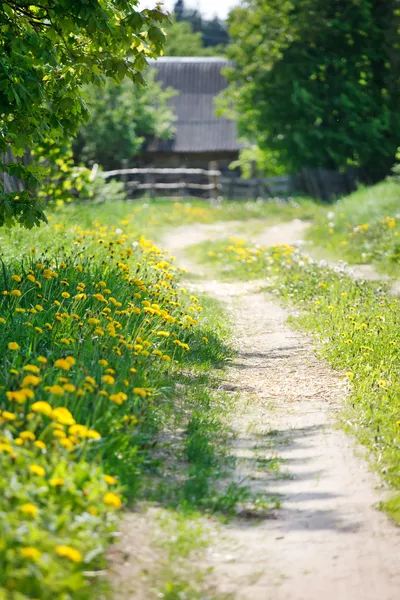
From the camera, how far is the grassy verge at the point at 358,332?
16.4 feet

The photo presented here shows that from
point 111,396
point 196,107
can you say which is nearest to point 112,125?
point 196,107

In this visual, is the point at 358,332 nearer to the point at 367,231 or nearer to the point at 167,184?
the point at 367,231

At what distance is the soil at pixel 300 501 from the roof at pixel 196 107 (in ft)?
93.3

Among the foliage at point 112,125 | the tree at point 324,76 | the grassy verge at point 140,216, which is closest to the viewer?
the grassy verge at point 140,216

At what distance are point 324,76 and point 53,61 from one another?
21.8 metres

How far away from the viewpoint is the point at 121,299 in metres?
6.86

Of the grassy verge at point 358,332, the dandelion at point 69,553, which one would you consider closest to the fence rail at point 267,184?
the grassy verge at point 358,332

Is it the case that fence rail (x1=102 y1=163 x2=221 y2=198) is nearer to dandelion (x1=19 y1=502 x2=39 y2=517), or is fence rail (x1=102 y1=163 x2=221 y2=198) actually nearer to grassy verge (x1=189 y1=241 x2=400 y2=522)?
grassy verge (x1=189 y1=241 x2=400 y2=522)

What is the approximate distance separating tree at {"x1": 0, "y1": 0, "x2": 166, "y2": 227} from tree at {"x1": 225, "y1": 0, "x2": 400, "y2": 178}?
760 inches

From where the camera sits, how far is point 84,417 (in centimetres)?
434

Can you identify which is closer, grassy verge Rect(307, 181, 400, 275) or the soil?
the soil

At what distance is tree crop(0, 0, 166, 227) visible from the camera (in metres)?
5.82

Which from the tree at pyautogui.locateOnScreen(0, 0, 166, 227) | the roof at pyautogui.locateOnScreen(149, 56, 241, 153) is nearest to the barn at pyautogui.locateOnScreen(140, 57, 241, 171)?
the roof at pyautogui.locateOnScreen(149, 56, 241, 153)

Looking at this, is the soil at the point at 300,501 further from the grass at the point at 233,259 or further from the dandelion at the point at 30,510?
the grass at the point at 233,259
